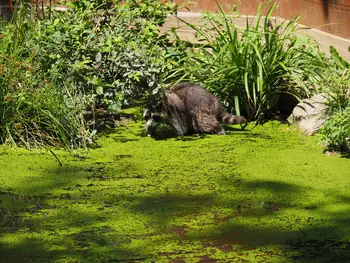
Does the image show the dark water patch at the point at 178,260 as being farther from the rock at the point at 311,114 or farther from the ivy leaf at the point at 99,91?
the rock at the point at 311,114

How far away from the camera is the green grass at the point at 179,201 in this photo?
5133 millimetres

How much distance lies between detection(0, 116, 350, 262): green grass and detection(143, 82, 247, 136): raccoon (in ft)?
0.47

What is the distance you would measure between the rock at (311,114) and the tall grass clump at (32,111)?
213 cm

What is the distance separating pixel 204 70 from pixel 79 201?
303 centimetres

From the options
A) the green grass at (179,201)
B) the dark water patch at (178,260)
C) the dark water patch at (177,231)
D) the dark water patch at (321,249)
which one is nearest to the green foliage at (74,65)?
the green grass at (179,201)

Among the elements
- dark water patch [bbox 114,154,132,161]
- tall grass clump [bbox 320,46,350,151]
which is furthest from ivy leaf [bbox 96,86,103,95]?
tall grass clump [bbox 320,46,350,151]

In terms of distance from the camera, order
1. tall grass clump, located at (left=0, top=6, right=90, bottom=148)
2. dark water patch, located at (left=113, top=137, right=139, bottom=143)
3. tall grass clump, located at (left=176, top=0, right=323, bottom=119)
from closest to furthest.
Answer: tall grass clump, located at (left=0, top=6, right=90, bottom=148) → dark water patch, located at (left=113, top=137, right=139, bottom=143) → tall grass clump, located at (left=176, top=0, right=323, bottom=119)

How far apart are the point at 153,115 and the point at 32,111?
3.70 feet

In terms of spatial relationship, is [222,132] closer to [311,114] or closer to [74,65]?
[311,114]

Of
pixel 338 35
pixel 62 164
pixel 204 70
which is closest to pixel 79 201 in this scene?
pixel 62 164

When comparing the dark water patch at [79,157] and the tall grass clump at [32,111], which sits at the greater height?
the tall grass clump at [32,111]

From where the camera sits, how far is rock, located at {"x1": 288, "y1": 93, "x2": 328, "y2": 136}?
26.2 ft

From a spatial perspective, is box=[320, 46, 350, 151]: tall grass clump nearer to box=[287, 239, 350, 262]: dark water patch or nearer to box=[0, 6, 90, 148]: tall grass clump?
box=[287, 239, 350, 262]: dark water patch

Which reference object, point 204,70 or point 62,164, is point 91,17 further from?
point 62,164
